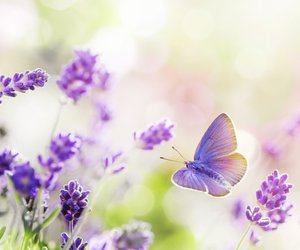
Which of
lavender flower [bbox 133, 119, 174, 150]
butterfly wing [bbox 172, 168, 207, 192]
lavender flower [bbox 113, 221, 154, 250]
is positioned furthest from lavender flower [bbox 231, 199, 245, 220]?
lavender flower [bbox 113, 221, 154, 250]

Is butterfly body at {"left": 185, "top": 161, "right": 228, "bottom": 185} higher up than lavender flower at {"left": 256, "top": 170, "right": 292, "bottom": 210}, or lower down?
higher up

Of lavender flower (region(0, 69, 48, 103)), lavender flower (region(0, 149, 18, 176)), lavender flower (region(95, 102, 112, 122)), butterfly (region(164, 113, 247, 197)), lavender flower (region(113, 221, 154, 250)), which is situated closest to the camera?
lavender flower (region(113, 221, 154, 250))

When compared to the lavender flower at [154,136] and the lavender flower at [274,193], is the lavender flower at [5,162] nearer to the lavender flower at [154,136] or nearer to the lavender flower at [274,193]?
the lavender flower at [154,136]

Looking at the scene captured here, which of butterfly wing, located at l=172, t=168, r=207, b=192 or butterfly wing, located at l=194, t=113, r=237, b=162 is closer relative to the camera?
butterfly wing, located at l=172, t=168, r=207, b=192

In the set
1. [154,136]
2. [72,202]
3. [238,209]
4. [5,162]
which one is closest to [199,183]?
[154,136]

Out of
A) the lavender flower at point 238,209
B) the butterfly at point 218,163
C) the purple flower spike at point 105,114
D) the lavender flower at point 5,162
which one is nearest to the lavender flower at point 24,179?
the lavender flower at point 5,162

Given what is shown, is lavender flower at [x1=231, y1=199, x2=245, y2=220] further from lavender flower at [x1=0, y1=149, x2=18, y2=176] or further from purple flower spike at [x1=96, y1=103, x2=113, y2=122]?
lavender flower at [x1=0, y1=149, x2=18, y2=176]

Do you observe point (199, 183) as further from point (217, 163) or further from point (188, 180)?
point (217, 163)

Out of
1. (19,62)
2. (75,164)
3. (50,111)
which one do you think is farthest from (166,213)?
(19,62)

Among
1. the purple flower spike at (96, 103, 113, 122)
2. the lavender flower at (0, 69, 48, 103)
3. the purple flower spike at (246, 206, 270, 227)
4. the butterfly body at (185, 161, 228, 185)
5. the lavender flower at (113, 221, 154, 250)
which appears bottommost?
the lavender flower at (113, 221, 154, 250)
